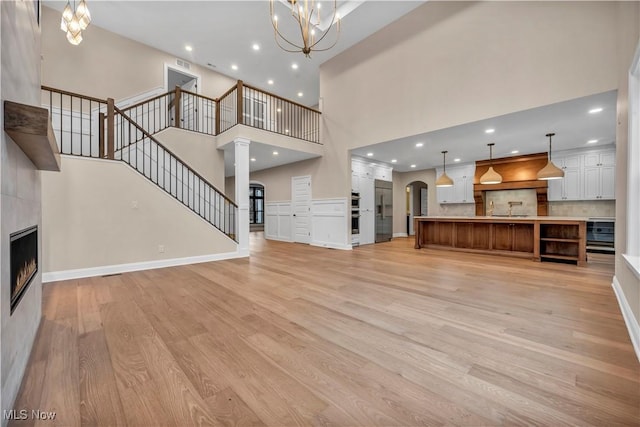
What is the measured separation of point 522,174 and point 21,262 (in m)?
9.75

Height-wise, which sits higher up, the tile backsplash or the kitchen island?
the tile backsplash

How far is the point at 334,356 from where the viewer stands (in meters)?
1.76

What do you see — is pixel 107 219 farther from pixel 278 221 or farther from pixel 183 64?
pixel 183 64

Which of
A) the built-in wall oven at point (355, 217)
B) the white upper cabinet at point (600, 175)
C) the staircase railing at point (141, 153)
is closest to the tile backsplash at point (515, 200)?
the white upper cabinet at point (600, 175)

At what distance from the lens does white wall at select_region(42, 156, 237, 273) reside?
3.78 metres

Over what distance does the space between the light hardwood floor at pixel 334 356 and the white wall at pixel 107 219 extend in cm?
88

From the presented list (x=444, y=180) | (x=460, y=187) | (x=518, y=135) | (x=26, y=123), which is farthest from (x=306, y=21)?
(x=460, y=187)

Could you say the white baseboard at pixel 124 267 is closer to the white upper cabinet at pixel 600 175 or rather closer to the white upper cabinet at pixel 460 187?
the white upper cabinet at pixel 460 187

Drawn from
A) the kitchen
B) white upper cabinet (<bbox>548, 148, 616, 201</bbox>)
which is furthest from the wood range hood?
white upper cabinet (<bbox>548, 148, 616, 201</bbox>)

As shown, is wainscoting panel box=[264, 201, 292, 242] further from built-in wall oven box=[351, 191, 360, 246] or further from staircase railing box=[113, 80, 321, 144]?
staircase railing box=[113, 80, 321, 144]

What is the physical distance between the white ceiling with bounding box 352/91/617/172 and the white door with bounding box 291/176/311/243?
1.91 m

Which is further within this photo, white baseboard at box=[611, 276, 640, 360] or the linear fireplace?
white baseboard at box=[611, 276, 640, 360]

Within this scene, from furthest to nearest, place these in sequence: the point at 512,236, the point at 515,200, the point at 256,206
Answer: the point at 256,206 → the point at 515,200 → the point at 512,236

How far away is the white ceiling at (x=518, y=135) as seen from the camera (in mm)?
4195
